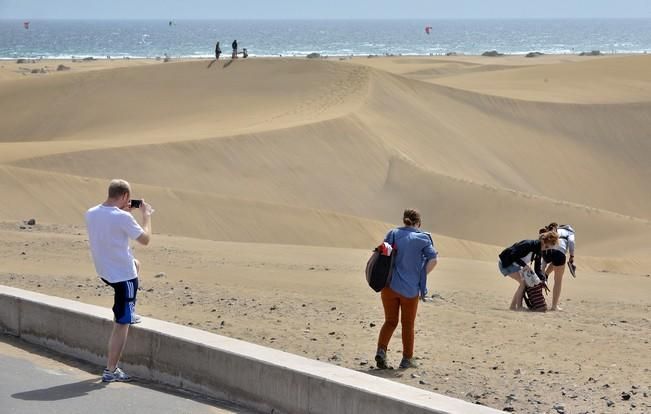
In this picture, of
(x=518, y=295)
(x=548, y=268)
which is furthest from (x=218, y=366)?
(x=548, y=268)

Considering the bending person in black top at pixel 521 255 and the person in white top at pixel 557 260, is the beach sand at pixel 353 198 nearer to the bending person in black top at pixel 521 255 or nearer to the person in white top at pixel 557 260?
the person in white top at pixel 557 260

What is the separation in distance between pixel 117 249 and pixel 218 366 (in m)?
1.06

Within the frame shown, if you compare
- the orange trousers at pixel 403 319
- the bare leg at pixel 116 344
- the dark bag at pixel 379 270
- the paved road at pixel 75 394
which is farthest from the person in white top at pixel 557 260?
the bare leg at pixel 116 344

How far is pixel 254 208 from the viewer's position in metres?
22.8

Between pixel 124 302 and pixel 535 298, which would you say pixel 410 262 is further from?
pixel 535 298

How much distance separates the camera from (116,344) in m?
8.16

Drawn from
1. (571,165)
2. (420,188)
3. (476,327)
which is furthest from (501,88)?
(476,327)

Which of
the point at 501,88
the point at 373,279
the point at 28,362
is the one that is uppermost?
the point at 501,88

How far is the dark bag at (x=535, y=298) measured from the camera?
1273 cm

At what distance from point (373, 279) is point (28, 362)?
2.61 m

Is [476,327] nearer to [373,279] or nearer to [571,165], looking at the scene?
[373,279]

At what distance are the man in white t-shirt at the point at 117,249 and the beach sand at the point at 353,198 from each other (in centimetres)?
159

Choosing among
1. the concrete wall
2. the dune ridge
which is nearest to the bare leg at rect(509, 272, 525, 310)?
the concrete wall

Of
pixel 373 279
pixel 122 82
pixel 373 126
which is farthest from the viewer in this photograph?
pixel 122 82
